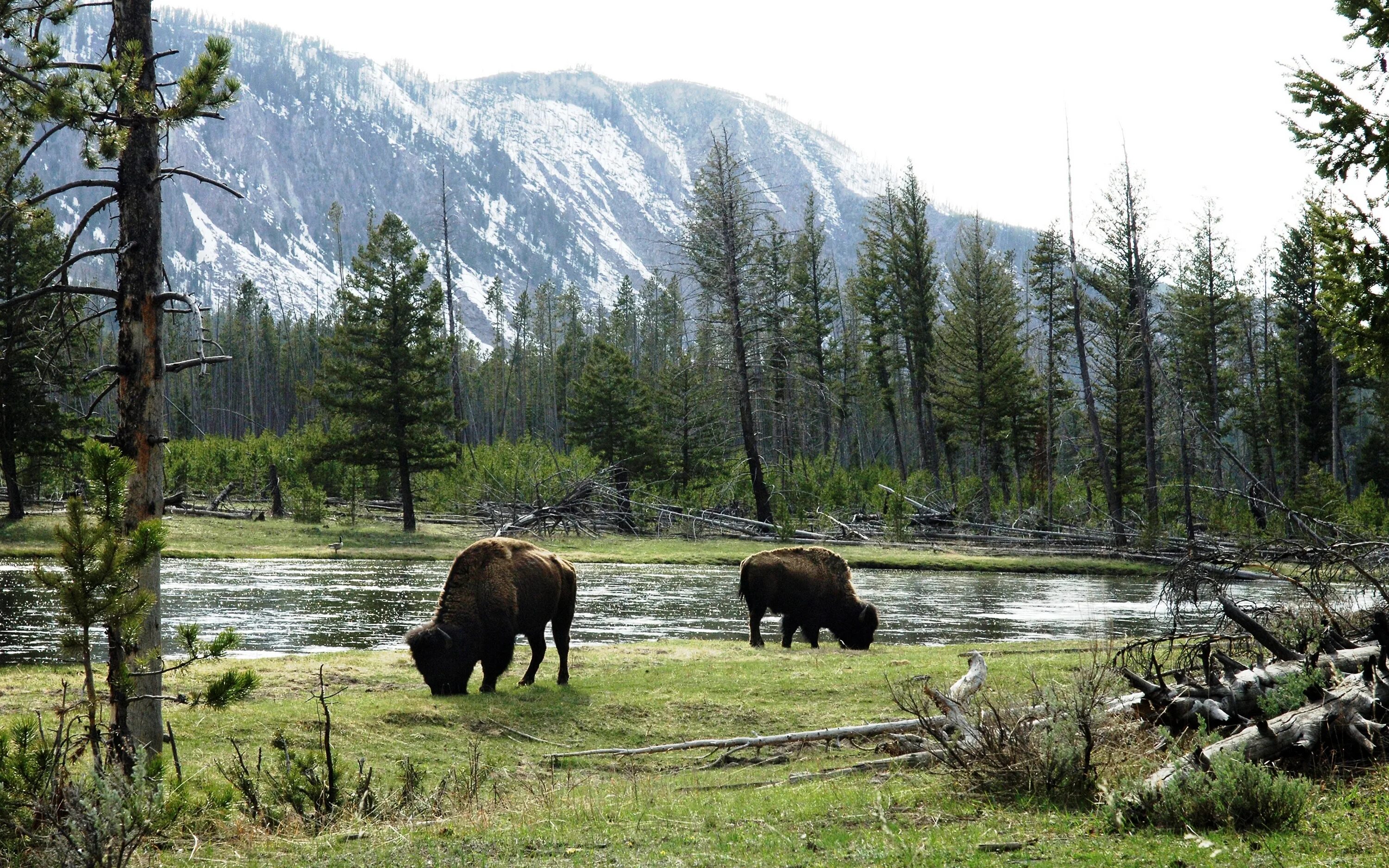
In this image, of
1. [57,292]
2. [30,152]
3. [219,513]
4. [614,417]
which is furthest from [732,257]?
[57,292]

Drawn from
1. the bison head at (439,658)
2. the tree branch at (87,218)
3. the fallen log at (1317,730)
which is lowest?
the bison head at (439,658)

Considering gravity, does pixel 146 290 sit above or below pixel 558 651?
above

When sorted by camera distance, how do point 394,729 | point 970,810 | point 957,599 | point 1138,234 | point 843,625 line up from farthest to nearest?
point 1138,234
point 957,599
point 843,625
point 394,729
point 970,810

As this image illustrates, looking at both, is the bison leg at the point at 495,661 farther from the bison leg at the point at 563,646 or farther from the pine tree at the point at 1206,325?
the pine tree at the point at 1206,325

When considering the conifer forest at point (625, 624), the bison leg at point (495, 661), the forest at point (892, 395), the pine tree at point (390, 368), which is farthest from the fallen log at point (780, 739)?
the pine tree at point (390, 368)

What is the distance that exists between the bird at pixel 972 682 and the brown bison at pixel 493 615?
5347mm

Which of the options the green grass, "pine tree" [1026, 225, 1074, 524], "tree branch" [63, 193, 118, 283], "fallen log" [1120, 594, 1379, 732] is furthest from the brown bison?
"pine tree" [1026, 225, 1074, 524]

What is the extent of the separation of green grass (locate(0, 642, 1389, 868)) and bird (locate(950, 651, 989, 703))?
109 centimetres

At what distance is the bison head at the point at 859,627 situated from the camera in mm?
17359

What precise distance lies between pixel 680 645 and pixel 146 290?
33.8ft

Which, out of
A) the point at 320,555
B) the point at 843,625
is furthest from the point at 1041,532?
the point at 320,555

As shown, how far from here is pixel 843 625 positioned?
17625 millimetres

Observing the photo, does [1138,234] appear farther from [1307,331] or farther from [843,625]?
[843,625]

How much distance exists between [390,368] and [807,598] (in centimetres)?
2799
